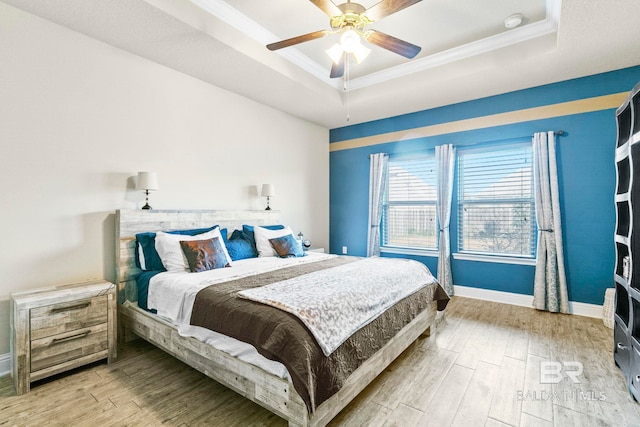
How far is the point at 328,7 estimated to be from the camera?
2084 millimetres

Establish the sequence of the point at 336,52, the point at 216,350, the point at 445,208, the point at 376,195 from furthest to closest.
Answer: the point at 376,195
the point at 445,208
the point at 336,52
the point at 216,350

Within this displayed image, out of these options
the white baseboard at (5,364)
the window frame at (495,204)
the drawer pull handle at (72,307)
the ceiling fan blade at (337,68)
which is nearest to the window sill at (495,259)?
the window frame at (495,204)

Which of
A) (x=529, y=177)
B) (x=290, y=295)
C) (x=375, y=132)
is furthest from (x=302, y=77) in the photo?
(x=529, y=177)

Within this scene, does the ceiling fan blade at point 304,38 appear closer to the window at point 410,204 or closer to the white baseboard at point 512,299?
the window at point 410,204

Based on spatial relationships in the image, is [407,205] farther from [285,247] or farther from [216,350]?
[216,350]

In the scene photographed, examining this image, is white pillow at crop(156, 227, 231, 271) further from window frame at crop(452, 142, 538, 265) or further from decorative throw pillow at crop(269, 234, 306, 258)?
window frame at crop(452, 142, 538, 265)

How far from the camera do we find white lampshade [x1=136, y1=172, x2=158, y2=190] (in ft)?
9.63

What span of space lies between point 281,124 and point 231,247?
A: 2227 millimetres

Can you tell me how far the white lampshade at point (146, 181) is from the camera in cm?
294

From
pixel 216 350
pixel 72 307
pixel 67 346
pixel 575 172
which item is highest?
pixel 575 172

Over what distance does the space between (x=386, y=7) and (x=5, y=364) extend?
150 inches

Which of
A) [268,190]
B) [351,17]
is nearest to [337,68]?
[351,17]

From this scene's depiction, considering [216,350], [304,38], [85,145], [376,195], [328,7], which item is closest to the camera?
[216,350]

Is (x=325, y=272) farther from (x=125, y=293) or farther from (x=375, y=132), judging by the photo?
(x=375, y=132)
